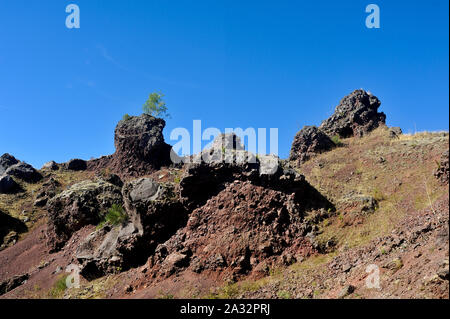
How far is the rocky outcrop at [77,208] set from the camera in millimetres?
22766

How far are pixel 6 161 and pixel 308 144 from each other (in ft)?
129

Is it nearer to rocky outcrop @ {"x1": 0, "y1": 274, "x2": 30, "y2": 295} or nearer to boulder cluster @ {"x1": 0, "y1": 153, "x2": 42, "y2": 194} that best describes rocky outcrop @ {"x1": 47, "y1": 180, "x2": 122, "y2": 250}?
rocky outcrop @ {"x1": 0, "y1": 274, "x2": 30, "y2": 295}

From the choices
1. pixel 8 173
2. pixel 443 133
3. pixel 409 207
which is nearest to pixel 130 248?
pixel 409 207

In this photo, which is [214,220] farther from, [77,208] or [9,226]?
[9,226]

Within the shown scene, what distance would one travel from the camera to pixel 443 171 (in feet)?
48.2

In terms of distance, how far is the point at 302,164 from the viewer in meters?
26.6

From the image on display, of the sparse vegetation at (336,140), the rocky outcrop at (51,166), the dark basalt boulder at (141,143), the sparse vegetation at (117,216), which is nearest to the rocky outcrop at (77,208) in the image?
the sparse vegetation at (117,216)

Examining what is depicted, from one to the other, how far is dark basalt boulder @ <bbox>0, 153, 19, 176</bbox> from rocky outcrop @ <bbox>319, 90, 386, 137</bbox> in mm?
40087

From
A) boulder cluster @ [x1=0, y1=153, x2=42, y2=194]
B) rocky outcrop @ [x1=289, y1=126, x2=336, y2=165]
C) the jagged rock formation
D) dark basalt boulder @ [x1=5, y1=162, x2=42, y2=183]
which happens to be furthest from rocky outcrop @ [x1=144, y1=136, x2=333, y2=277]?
dark basalt boulder @ [x1=5, y1=162, x2=42, y2=183]

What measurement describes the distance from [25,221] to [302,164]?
2732 centimetres

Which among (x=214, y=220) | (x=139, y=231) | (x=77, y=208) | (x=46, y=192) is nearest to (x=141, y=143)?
(x=46, y=192)

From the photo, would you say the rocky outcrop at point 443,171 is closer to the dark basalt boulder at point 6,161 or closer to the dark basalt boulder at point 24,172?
the dark basalt boulder at point 24,172

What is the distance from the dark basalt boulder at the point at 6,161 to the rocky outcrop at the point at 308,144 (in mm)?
36937

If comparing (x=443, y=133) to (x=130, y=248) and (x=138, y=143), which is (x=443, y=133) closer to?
(x=130, y=248)
